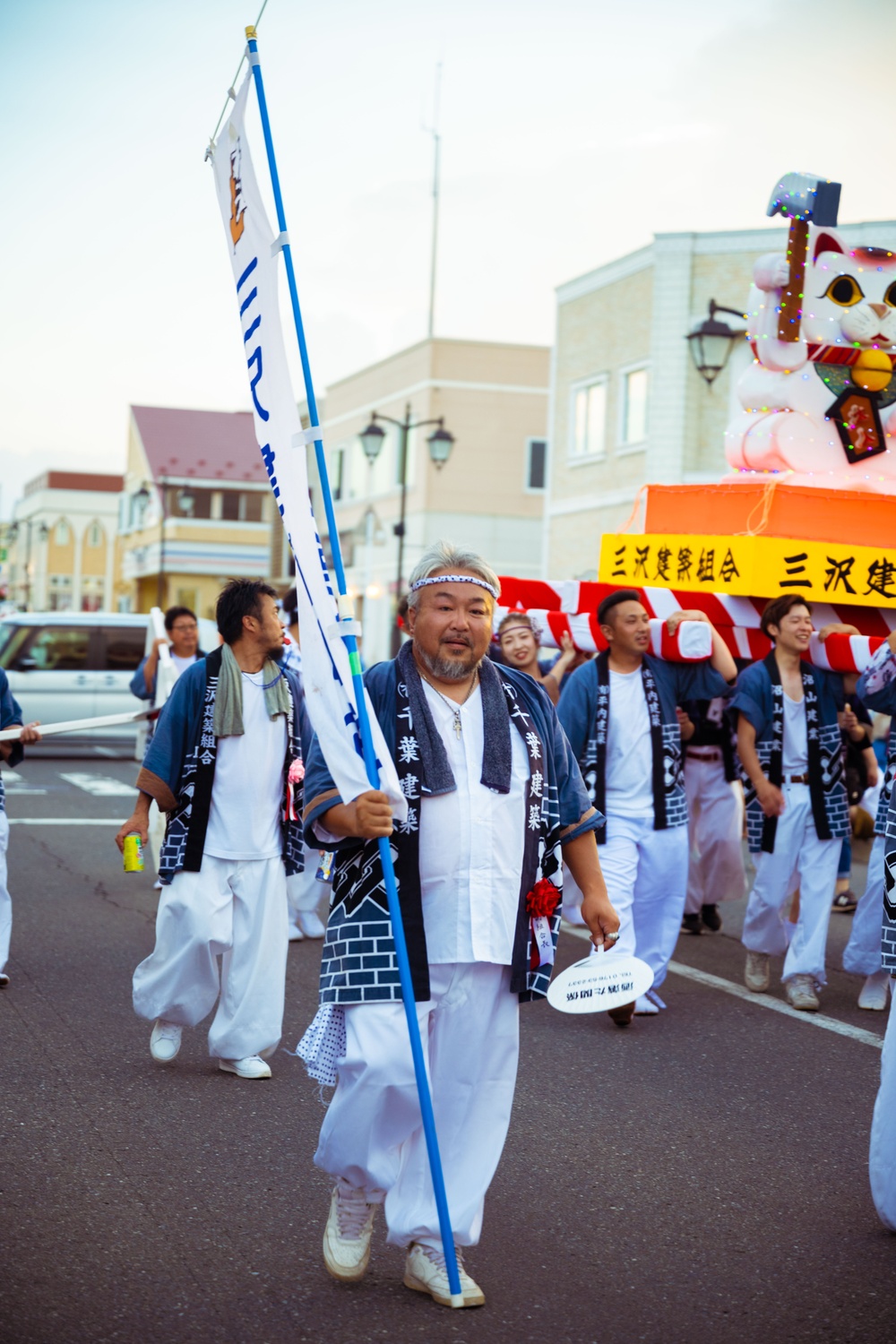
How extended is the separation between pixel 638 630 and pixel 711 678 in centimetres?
59

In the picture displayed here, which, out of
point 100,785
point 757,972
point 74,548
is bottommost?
point 100,785

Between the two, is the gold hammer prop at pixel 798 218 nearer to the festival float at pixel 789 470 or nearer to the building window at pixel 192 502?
the festival float at pixel 789 470

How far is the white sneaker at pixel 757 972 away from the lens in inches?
304

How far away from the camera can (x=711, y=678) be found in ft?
24.5

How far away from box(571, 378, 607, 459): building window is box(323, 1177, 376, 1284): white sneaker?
25.4 meters

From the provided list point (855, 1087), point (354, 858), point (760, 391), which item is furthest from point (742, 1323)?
point (760, 391)

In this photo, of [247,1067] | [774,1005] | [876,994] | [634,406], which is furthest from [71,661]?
[247,1067]

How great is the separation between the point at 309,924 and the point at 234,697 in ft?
11.6

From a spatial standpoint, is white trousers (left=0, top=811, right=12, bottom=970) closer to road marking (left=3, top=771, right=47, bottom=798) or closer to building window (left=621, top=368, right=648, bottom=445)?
road marking (left=3, top=771, right=47, bottom=798)

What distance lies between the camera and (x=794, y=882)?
757cm

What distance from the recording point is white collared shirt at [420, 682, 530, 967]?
12.6ft

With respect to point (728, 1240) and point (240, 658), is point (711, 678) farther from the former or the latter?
point (728, 1240)

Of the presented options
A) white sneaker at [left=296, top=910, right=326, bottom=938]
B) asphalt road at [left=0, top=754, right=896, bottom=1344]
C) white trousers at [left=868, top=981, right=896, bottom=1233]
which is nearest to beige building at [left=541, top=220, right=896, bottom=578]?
white sneaker at [left=296, top=910, right=326, bottom=938]

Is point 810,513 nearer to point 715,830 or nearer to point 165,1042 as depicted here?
point 715,830
